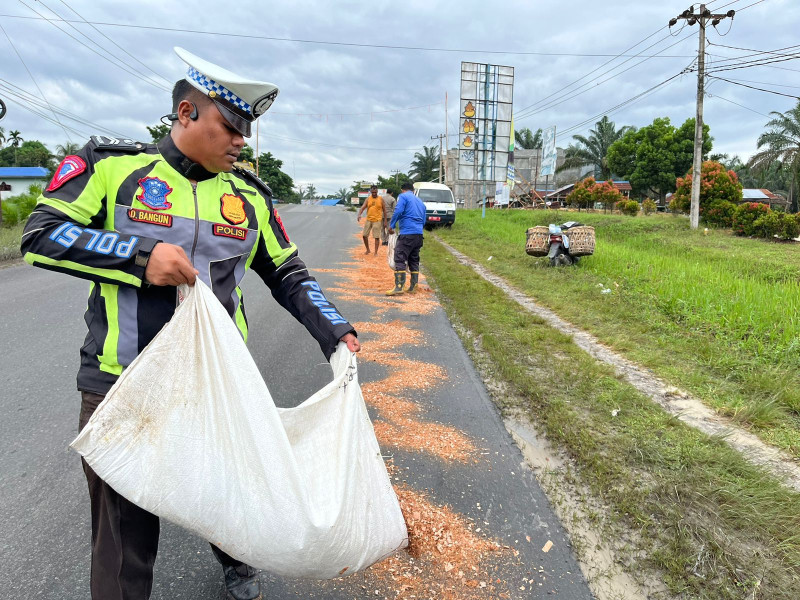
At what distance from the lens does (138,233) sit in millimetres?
1473

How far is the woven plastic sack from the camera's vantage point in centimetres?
137

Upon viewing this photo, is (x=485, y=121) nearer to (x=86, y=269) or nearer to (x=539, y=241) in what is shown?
(x=539, y=241)

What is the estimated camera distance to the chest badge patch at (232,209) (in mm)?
1624

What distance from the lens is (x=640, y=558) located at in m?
2.24

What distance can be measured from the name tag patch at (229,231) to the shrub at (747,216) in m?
20.6

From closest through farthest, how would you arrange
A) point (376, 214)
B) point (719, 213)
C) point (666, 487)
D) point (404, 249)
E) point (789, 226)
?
point (666, 487), point (404, 249), point (376, 214), point (789, 226), point (719, 213)

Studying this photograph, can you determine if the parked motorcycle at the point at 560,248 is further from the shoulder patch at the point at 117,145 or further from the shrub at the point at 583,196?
the shrub at the point at 583,196

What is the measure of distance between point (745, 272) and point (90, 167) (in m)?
10.7

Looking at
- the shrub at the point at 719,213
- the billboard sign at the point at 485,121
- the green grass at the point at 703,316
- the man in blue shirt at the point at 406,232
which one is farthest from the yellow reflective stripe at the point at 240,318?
the billboard sign at the point at 485,121

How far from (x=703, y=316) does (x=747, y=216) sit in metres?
15.3

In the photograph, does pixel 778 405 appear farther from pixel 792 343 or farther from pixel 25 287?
pixel 25 287

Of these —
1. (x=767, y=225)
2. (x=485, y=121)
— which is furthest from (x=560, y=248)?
(x=485, y=121)

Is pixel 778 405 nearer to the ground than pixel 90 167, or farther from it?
nearer to the ground

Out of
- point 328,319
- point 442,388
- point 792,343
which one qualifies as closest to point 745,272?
point 792,343
